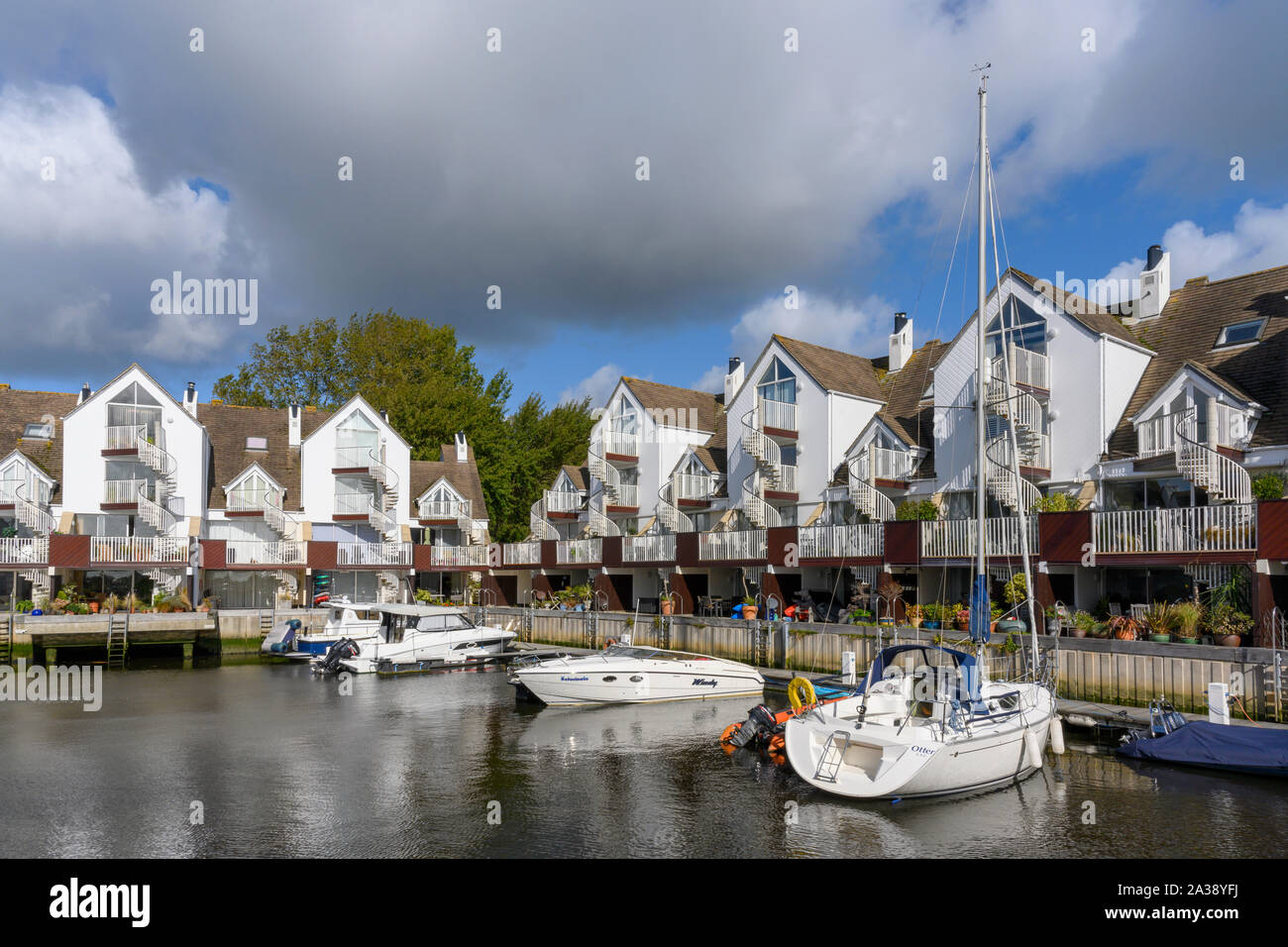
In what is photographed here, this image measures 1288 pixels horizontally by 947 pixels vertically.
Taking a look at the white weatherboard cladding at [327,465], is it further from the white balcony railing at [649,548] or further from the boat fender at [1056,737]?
the boat fender at [1056,737]

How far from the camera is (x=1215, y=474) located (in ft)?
78.7

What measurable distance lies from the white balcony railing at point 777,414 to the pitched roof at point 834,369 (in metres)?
1.62

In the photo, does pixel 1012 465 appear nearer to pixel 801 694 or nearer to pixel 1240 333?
pixel 1240 333

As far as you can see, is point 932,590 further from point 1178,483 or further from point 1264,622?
point 1264,622

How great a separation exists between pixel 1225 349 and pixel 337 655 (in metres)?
30.3

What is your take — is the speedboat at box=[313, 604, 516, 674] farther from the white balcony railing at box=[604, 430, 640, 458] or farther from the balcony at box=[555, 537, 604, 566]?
the white balcony railing at box=[604, 430, 640, 458]

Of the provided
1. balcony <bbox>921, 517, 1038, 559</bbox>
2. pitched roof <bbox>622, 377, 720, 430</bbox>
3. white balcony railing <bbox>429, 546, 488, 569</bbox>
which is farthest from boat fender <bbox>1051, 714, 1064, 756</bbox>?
white balcony railing <bbox>429, 546, 488, 569</bbox>

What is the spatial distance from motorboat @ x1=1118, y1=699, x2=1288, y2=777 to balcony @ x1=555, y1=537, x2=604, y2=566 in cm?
2557

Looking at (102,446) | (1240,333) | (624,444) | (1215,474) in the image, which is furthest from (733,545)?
(102,446)

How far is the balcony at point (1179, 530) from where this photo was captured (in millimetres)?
22469

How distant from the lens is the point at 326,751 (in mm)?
20891

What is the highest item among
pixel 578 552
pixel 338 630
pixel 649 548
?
pixel 649 548

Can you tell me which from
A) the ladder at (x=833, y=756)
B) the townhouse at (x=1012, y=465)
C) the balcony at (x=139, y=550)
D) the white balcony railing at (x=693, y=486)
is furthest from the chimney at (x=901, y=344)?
the balcony at (x=139, y=550)
